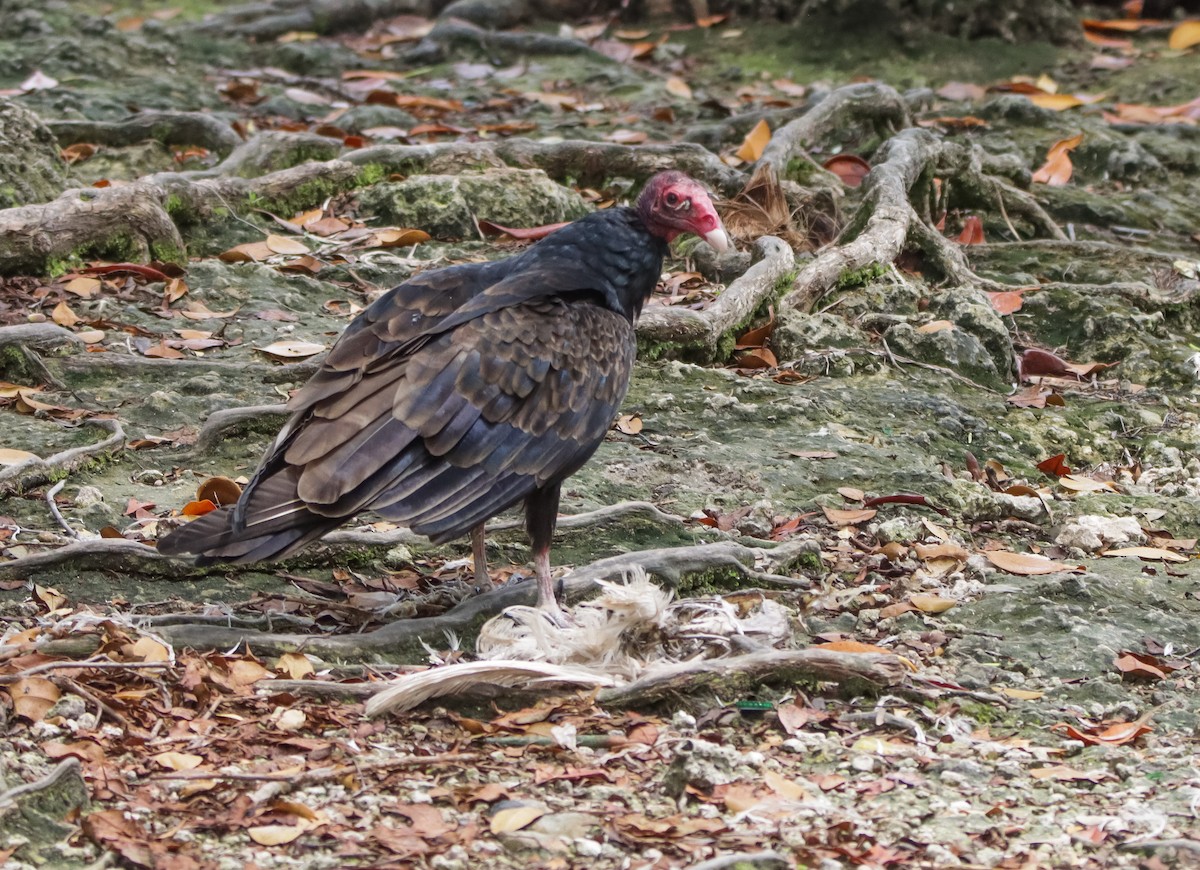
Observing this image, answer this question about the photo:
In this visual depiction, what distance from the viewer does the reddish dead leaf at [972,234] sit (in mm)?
8570

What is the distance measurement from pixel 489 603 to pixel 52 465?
5.48ft

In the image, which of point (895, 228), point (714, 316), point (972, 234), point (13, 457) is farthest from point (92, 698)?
point (972, 234)

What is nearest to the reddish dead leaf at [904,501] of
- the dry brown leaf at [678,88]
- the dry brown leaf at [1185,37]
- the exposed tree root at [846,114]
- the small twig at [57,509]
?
the small twig at [57,509]

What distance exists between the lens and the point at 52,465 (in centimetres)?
523

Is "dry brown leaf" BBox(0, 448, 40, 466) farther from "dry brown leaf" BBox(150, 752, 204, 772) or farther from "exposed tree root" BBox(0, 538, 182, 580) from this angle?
"dry brown leaf" BBox(150, 752, 204, 772)

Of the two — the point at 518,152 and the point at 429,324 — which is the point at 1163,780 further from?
the point at 518,152

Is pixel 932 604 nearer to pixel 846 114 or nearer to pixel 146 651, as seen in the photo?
pixel 146 651

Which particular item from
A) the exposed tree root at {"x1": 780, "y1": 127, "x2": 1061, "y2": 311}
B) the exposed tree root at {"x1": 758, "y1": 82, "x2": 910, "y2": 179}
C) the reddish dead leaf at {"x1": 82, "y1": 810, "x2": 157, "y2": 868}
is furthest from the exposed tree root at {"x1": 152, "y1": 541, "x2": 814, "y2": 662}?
the exposed tree root at {"x1": 758, "y1": 82, "x2": 910, "y2": 179}

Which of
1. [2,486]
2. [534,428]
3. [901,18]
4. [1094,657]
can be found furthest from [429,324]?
[901,18]

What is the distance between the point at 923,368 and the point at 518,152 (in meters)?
2.92

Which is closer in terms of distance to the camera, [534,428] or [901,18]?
[534,428]

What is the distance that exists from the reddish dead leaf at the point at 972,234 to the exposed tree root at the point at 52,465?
4869 mm

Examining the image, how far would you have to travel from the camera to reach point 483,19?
12664 millimetres

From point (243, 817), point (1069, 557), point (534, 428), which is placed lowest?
point (1069, 557)
